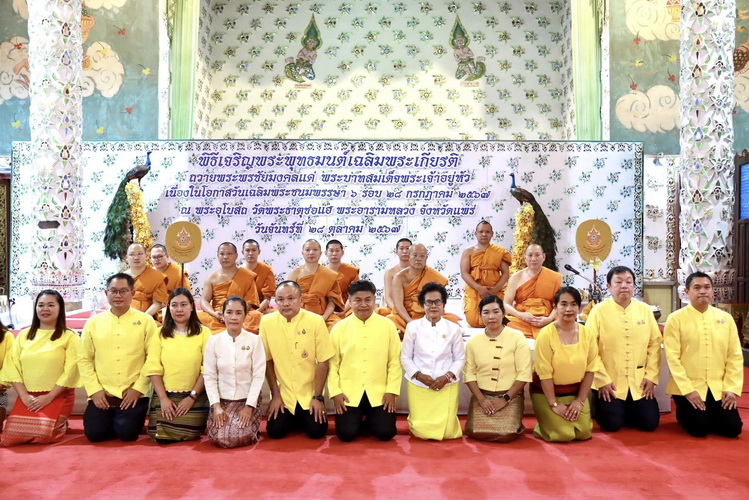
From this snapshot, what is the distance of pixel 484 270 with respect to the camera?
7.06 meters

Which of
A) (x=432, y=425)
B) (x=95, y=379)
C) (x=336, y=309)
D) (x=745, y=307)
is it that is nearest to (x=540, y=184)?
(x=745, y=307)

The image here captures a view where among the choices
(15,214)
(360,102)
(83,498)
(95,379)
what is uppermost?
(360,102)

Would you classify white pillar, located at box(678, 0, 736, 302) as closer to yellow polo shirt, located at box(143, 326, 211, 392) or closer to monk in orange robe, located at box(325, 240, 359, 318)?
monk in orange robe, located at box(325, 240, 359, 318)

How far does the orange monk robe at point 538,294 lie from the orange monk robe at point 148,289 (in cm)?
334

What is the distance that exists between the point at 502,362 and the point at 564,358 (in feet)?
1.32

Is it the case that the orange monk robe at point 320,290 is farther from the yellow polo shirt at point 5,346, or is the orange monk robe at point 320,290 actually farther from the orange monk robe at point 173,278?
the yellow polo shirt at point 5,346

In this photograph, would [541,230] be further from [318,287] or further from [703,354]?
[703,354]

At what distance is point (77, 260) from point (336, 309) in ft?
9.79

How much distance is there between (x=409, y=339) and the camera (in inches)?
181

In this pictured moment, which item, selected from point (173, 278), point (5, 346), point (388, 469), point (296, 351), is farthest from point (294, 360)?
point (173, 278)

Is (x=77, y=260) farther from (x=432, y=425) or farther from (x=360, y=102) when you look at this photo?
(x=360, y=102)

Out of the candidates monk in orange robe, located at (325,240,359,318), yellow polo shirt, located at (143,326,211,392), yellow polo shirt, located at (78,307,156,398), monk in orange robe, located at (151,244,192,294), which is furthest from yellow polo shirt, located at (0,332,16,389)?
monk in orange robe, located at (325,240,359,318)

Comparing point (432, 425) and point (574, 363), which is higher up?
point (574, 363)

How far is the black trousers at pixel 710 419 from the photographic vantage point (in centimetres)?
438
